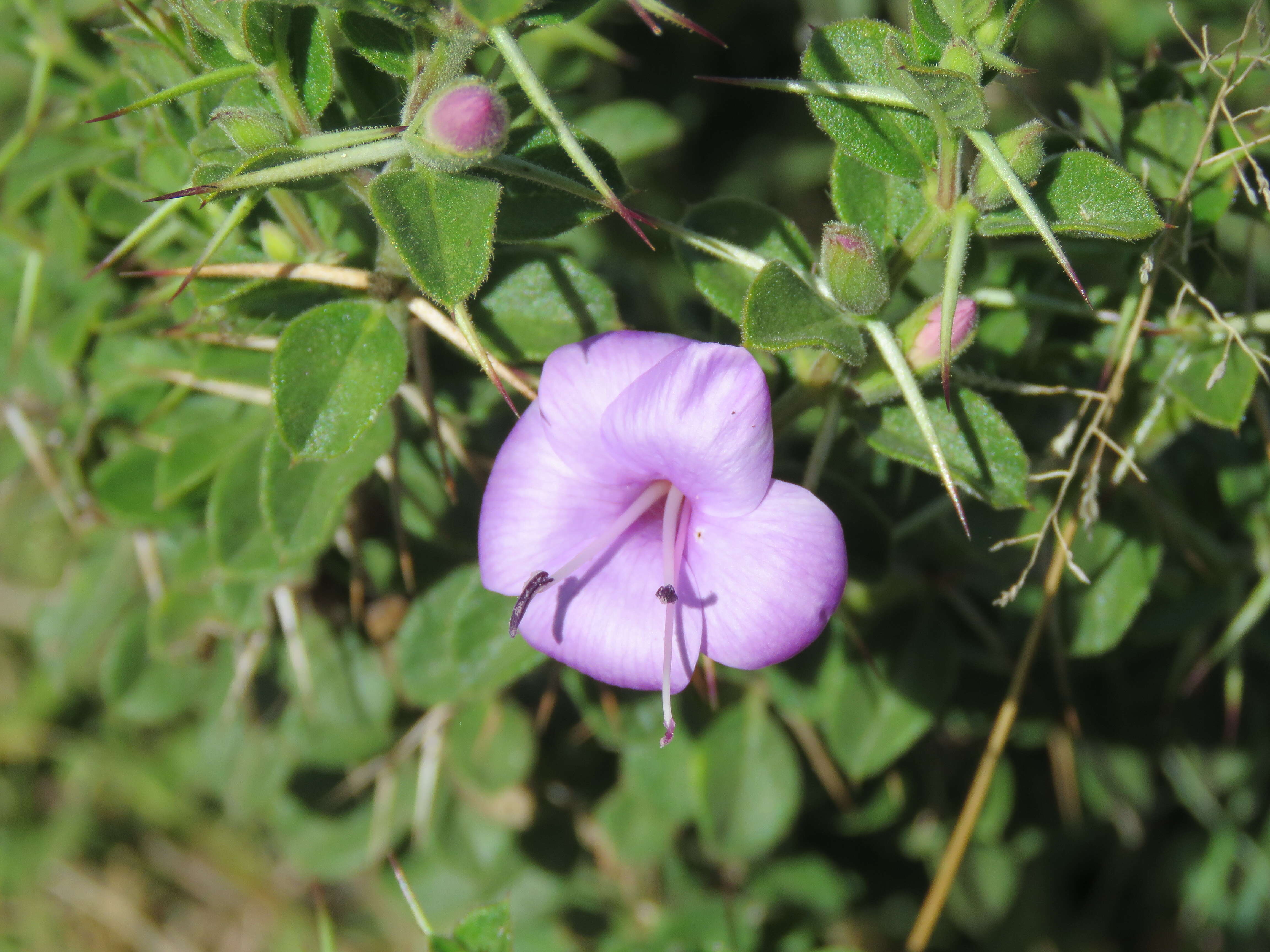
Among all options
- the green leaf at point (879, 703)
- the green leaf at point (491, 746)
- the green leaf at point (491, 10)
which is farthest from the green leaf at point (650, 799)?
the green leaf at point (491, 10)

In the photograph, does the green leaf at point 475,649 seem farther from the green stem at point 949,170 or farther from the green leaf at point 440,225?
the green stem at point 949,170

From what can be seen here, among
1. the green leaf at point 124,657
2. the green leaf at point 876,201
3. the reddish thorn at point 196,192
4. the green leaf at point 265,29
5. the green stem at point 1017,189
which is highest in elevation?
the green leaf at point 265,29

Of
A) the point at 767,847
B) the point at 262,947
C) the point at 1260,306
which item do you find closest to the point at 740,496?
the point at 767,847

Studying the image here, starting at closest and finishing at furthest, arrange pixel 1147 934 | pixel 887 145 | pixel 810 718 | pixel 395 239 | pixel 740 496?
pixel 395 239 < pixel 740 496 < pixel 887 145 < pixel 810 718 < pixel 1147 934

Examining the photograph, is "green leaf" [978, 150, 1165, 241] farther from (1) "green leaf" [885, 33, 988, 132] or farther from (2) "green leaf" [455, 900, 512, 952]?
(2) "green leaf" [455, 900, 512, 952]

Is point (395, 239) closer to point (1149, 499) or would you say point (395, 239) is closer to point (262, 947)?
point (1149, 499)

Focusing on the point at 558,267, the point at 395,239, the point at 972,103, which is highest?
the point at 395,239
